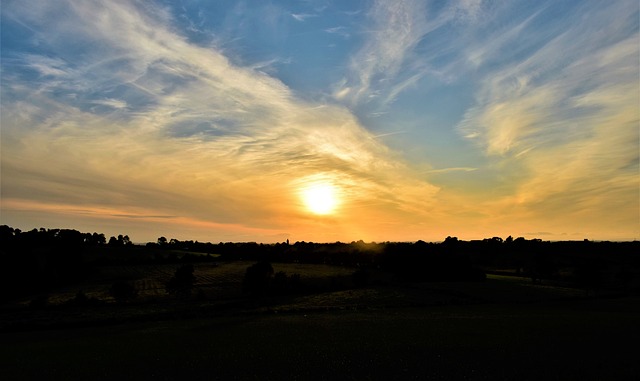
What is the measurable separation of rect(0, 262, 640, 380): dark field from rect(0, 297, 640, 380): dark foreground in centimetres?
14

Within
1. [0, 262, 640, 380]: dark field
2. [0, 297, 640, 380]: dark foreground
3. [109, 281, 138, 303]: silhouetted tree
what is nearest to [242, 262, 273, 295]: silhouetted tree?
[0, 262, 640, 380]: dark field

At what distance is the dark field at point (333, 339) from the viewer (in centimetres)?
3706

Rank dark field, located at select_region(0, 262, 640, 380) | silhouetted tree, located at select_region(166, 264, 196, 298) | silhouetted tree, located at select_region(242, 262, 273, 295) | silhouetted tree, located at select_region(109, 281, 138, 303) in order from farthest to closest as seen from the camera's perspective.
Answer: silhouetted tree, located at select_region(242, 262, 273, 295) < silhouetted tree, located at select_region(166, 264, 196, 298) < silhouetted tree, located at select_region(109, 281, 138, 303) < dark field, located at select_region(0, 262, 640, 380)

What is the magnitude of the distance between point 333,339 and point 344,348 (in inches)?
212

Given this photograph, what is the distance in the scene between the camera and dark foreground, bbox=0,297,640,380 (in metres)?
36.3

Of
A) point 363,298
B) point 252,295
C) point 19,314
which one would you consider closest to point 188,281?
point 252,295

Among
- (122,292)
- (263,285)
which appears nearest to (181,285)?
(122,292)

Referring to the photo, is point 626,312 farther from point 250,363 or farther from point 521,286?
point 250,363

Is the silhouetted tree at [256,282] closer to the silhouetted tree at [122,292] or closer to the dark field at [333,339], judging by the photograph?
the dark field at [333,339]

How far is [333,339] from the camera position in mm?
50719

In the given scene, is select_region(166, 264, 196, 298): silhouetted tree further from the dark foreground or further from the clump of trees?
the dark foreground

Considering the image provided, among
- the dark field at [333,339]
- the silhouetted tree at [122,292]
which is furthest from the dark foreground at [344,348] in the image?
the silhouetted tree at [122,292]

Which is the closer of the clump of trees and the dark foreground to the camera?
the dark foreground

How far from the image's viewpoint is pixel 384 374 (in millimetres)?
35250
